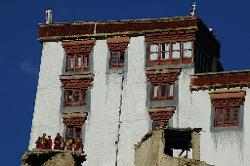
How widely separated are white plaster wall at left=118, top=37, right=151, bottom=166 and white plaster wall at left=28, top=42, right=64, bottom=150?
564 cm

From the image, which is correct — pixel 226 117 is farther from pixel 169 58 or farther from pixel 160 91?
pixel 169 58

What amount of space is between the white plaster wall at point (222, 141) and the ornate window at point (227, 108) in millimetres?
414

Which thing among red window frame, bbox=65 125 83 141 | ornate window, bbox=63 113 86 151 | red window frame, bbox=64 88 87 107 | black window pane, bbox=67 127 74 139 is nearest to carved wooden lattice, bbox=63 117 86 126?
ornate window, bbox=63 113 86 151

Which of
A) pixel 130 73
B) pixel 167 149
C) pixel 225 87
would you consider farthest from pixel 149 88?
pixel 167 149

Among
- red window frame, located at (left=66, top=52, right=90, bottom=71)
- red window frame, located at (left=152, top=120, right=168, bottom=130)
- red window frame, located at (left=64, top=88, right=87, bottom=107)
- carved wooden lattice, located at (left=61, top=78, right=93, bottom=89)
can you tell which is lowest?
red window frame, located at (left=152, top=120, right=168, bottom=130)

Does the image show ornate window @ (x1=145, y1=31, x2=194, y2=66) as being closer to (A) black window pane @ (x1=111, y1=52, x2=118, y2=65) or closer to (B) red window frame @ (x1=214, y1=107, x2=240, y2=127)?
(A) black window pane @ (x1=111, y1=52, x2=118, y2=65)

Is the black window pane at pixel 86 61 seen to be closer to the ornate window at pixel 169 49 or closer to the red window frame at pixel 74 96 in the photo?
the red window frame at pixel 74 96

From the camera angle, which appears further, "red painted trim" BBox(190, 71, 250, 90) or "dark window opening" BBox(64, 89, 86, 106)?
"dark window opening" BBox(64, 89, 86, 106)

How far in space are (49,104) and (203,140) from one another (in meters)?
13.8

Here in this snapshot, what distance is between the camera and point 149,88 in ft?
205

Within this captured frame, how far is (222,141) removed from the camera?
58594 mm

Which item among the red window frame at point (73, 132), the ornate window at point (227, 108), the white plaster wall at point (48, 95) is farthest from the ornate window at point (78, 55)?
the ornate window at point (227, 108)

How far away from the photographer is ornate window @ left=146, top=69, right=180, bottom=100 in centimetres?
6178

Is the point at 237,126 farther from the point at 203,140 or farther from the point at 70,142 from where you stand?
the point at 70,142
